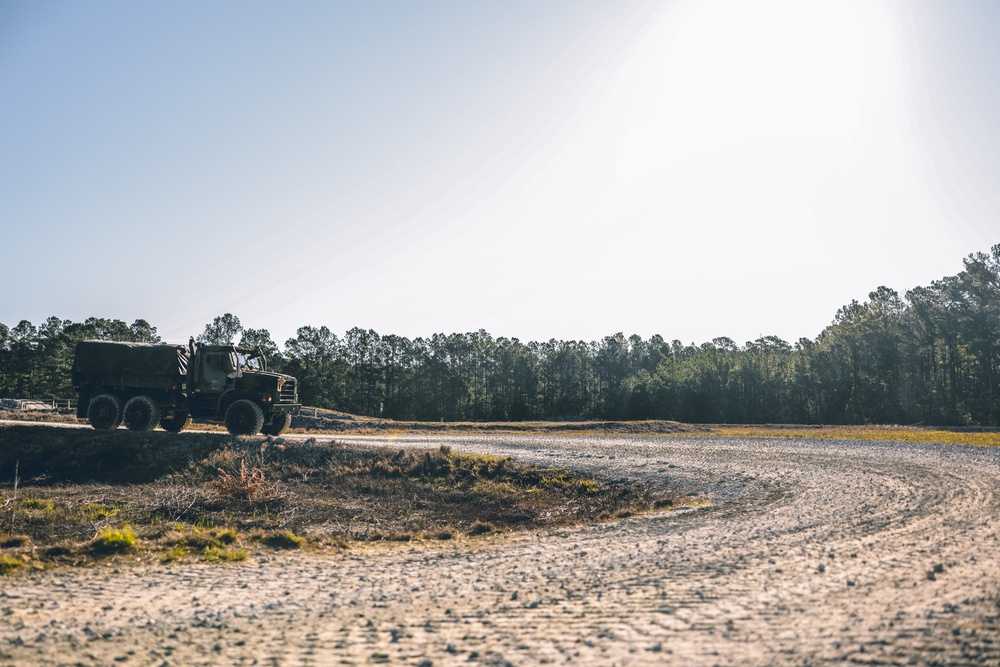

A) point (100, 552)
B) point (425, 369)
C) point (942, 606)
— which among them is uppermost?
point (425, 369)

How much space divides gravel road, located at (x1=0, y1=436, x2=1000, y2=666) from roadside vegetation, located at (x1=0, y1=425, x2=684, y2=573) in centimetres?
138

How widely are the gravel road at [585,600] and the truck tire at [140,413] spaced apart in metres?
16.6

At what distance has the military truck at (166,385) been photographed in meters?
24.3

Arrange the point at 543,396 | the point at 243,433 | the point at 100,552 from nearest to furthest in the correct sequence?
the point at 100,552 < the point at 243,433 < the point at 543,396

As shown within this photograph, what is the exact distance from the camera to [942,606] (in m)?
6.42

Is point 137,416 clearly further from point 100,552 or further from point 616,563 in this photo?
point 616,563

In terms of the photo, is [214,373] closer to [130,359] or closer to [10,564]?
[130,359]

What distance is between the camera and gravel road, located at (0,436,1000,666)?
5.65 meters

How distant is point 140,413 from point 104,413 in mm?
1437

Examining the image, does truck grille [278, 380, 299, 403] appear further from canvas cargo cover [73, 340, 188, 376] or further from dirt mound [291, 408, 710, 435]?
dirt mound [291, 408, 710, 435]

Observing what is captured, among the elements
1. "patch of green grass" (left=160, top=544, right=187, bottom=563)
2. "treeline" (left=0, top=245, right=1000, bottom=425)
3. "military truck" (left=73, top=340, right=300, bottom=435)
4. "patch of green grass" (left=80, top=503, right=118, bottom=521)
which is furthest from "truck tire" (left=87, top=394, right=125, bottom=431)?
"treeline" (left=0, top=245, right=1000, bottom=425)

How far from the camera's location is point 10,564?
9.14m

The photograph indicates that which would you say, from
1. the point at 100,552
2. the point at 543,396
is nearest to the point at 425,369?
the point at 543,396

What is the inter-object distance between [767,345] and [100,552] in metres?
121
